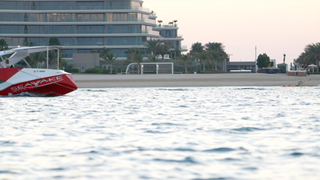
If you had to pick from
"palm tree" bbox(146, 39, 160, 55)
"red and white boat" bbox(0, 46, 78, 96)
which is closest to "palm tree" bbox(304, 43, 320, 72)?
"palm tree" bbox(146, 39, 160, 55)

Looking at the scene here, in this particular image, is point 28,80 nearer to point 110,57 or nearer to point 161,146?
point 161,146

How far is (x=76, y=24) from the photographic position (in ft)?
299

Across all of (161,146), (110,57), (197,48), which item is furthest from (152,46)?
(161,146)

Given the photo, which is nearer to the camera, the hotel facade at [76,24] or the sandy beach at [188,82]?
the sandy beach at [188,82]

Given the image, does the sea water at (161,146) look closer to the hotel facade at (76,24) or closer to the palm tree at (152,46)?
the palm tree at (152,46)

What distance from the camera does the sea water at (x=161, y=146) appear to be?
5.81m

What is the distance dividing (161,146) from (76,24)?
86.8m

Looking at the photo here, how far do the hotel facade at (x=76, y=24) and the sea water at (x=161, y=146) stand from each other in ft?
259

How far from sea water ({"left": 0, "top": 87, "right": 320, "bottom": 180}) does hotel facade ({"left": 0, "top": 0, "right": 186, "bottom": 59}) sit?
78.9 meters

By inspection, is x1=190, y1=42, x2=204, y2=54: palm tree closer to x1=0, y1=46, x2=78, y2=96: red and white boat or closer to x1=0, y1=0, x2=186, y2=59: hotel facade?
x1=0, y1=0, x2=186, y2=59: hotel facade

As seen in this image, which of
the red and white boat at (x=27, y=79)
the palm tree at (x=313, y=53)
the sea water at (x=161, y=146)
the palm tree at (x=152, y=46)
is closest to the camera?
the sea water at (x=161, y=146)

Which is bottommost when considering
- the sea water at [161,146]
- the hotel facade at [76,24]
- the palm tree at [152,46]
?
the sea water at [161,146]

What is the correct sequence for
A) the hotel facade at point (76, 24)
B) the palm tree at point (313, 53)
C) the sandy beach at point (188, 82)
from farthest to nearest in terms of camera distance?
the hotel facade at point (76, 24)
the palm tree at point (313, 53)
the sandy beach at point (188, 82)

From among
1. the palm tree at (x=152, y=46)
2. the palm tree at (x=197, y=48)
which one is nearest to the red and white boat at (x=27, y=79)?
the palm tree at (x=152, y=46)
